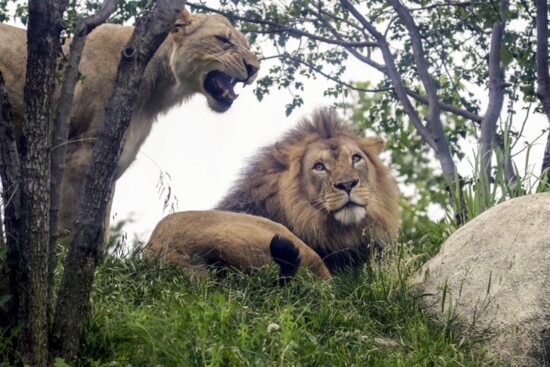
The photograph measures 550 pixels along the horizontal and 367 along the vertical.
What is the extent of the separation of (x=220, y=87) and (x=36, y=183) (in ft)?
10.5

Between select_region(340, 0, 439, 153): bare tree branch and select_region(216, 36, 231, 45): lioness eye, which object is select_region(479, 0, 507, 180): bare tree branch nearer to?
select_region(340, 0, 439, 153): bare tree branch

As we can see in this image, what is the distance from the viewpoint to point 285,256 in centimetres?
628

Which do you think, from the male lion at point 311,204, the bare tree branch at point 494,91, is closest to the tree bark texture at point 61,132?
the male lion at point 311,204

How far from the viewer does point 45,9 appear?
194 inches

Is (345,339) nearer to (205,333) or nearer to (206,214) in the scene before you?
(205,333)

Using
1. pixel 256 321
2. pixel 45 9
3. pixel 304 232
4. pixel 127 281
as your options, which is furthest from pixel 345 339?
pixel 45 9

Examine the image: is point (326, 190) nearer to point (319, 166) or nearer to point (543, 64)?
point (319, 166)

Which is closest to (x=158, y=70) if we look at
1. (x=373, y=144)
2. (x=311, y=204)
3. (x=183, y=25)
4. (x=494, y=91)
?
(x=183, y=25)

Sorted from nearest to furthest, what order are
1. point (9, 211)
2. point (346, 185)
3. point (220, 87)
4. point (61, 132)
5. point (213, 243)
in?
point (9, 211), point (61, 132), point (213, 243), point (346, 185), point (220, 87)

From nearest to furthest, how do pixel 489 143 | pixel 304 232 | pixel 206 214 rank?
pixel 206 214 < pixel 304 232 < pixel 489 143

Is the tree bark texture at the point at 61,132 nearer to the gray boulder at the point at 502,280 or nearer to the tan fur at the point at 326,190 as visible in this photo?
the gray boulder at the point at 502,280

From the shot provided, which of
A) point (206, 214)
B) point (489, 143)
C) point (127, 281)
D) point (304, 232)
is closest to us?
point (127, 281)

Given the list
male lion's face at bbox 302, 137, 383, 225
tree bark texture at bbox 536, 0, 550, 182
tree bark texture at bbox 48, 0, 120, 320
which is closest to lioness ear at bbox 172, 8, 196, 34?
male lion's face at bbox 302, 137, 383, 225

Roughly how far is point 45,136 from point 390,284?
270cm
